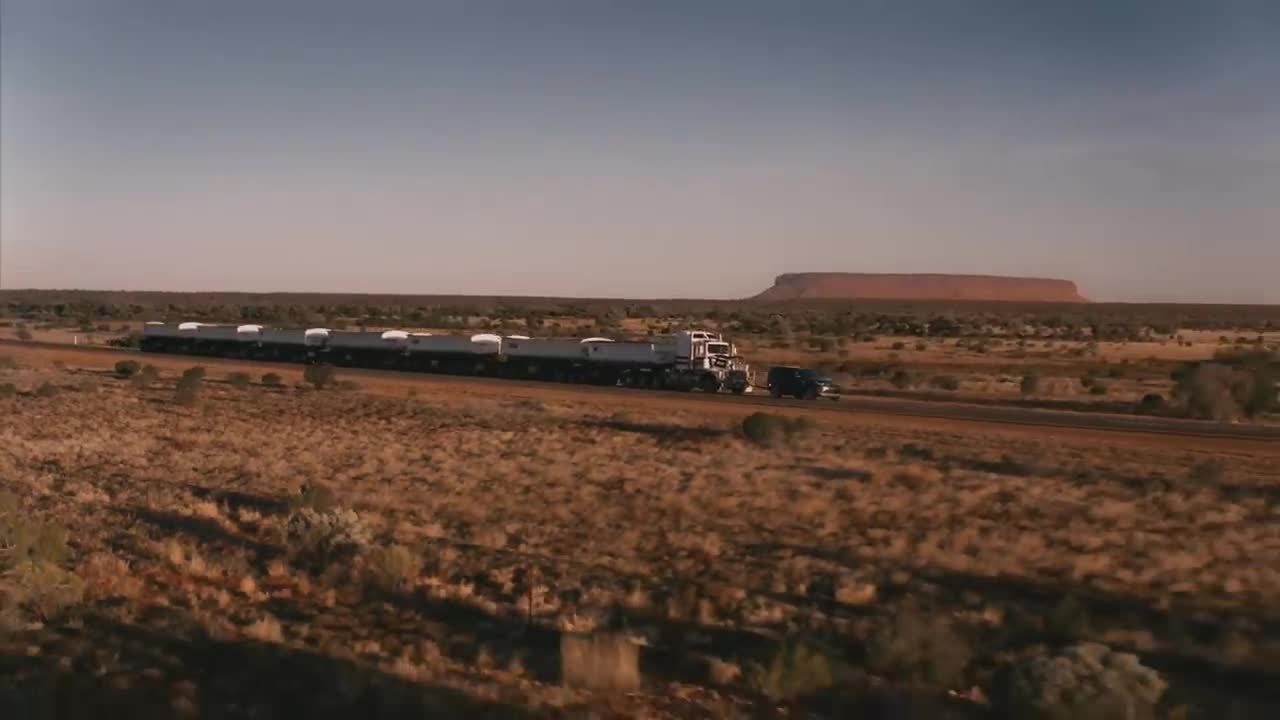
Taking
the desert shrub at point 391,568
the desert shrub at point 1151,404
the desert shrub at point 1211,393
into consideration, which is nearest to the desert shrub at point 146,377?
the desert shrub at point 391,568

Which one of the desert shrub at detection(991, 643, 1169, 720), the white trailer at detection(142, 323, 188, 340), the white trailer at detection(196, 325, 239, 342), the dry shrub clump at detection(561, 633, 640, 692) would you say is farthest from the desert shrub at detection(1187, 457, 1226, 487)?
the white trailer at detection(142, 323, 188, 340)

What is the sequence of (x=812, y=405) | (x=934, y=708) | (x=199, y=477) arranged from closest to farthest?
(x=934, y=708)
(x=199, y=477)
(x=812, y=405)

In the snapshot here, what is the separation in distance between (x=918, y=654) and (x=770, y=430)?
20114 mm

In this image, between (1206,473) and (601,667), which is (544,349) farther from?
(601,667)

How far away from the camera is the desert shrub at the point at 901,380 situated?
58.1m

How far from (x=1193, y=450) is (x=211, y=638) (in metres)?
28.9

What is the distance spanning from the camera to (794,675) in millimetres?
12211

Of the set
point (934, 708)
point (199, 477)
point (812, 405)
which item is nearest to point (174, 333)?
point (812, 405)

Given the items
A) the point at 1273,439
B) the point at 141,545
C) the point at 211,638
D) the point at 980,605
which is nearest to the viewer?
the point at 211,638

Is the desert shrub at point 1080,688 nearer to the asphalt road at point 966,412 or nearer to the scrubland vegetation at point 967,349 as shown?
the asphalt road at point 966,412

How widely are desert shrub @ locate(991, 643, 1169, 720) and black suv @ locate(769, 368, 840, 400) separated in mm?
37009

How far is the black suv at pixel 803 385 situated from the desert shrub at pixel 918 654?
35.9 meters

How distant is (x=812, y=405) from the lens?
4612cm

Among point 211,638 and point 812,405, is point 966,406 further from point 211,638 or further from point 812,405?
point 211,638
